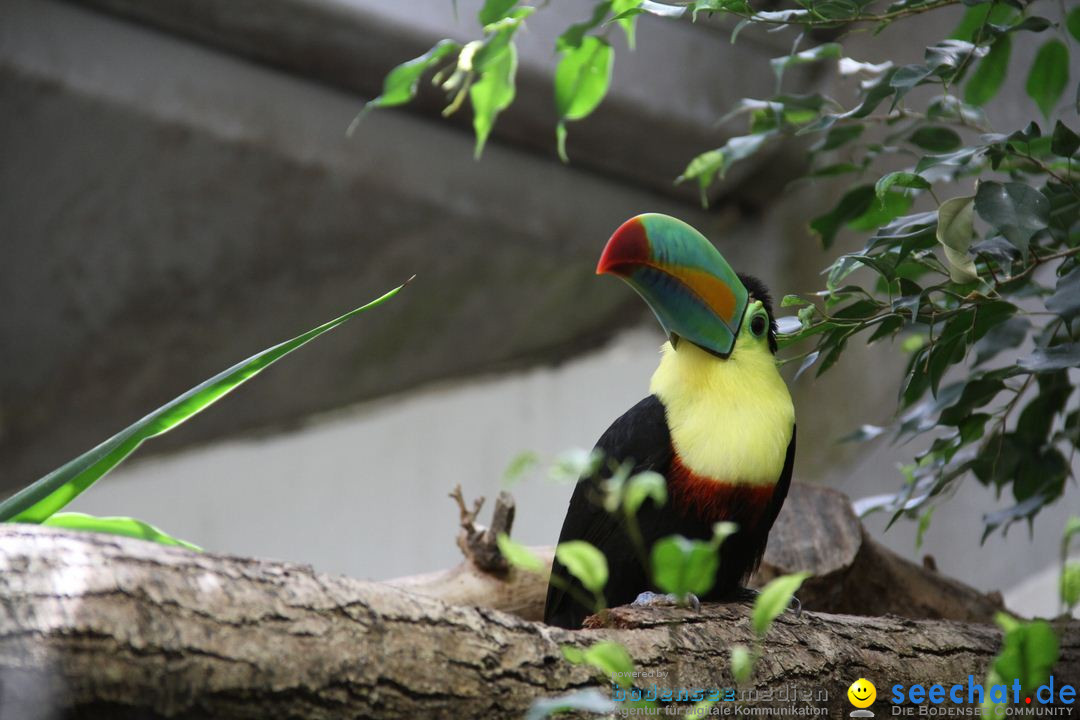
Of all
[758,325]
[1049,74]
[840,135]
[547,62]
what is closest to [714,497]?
[758,325]

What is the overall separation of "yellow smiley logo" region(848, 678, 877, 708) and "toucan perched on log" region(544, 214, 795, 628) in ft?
1.10

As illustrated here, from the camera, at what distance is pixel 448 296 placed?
14.0 feet

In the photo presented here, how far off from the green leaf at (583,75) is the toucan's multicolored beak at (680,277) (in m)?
0.37

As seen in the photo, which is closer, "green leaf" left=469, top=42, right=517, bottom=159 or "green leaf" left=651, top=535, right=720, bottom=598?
"green leaf" left=651, top=535, right=720, bottom=598

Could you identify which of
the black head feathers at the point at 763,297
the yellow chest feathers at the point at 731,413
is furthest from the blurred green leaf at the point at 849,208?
the yellow chest feathers at the point at 731,413

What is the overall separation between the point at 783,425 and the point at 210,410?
3.15 m

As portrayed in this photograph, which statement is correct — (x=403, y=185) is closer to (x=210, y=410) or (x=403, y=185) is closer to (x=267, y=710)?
(x=210, y=410)

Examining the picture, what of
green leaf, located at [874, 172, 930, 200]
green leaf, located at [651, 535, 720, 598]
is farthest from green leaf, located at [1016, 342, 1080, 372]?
green leaf, located at [651, 535, 720, 598]

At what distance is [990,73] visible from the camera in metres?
1.87

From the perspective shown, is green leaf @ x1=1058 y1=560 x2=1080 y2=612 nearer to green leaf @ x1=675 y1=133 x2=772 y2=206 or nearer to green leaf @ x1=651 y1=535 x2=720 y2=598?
green leaf @ x1=651 y1=535 x2=720 y2=598

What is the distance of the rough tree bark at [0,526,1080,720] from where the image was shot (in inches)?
35.5

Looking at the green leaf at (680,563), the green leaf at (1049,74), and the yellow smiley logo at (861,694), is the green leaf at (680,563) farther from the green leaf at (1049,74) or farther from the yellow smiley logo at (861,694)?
the green leaf at (1049,74)

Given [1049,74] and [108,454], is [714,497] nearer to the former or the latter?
[108,454]

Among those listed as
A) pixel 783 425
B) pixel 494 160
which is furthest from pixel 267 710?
pixel 494 160
